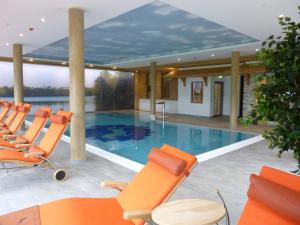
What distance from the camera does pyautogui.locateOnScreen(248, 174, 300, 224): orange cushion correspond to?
1510 millimetres

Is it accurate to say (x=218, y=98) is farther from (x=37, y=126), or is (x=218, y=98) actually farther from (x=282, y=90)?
(x=282, y=90)

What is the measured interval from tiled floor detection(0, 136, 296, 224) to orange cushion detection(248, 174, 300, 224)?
1342 millimetres

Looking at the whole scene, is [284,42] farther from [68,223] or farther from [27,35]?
[27,35]

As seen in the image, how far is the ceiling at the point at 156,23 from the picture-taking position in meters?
5.10

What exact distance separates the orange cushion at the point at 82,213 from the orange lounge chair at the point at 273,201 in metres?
1.01

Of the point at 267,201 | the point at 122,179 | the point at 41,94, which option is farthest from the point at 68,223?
the point at 41,94

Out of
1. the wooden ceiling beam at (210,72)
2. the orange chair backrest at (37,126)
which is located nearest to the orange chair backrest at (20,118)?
the orange chair backrest at (37,126)

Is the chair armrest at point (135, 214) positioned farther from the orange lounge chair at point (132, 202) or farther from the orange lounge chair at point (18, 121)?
the orange lounge chair at point (18, 121)

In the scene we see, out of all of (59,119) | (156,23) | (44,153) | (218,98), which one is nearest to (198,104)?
(218,98)

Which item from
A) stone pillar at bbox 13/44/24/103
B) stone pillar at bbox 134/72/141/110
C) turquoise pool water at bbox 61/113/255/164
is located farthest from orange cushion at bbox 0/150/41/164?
Answer: stone pillar at bbox 134/72/141/110

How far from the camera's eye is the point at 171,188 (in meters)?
2.37

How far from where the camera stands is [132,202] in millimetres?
2541

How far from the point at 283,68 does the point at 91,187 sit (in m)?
3.22

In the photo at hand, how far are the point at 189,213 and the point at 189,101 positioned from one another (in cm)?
1439
